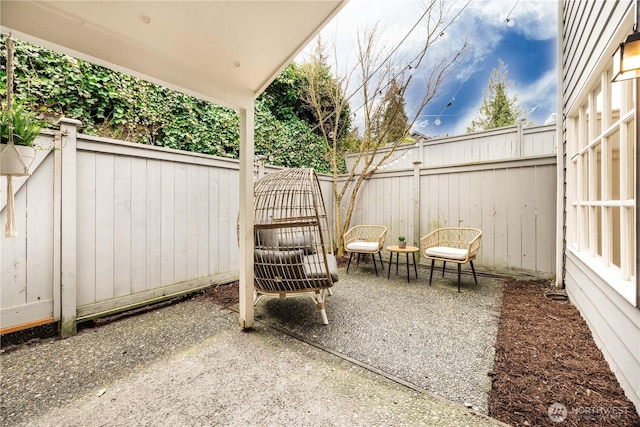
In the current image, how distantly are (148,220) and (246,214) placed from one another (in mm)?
1285

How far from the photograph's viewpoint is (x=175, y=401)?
138 centimetres

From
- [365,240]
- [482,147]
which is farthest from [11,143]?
[482,147]

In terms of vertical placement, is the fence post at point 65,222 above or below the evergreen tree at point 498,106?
below

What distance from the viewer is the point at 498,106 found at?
8.68 metres

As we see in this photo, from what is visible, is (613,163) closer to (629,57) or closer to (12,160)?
(629,57)

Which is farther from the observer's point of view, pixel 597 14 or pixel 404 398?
pixel 597 14

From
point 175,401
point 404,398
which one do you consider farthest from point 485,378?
point 175,401

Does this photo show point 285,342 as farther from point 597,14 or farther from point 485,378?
point 597,14

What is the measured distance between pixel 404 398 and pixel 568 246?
2.87 metres

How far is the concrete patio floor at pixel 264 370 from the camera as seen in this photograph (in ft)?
4.22

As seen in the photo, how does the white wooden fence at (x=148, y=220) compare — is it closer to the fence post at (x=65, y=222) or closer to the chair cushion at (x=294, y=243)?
the fence post at (x=65, y=222)

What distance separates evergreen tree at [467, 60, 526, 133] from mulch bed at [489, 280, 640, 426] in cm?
834

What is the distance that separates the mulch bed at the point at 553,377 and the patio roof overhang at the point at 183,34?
94.7 inches

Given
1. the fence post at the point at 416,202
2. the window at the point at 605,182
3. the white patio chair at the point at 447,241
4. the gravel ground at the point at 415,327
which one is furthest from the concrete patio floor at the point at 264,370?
the fence post at the point at 416,202
